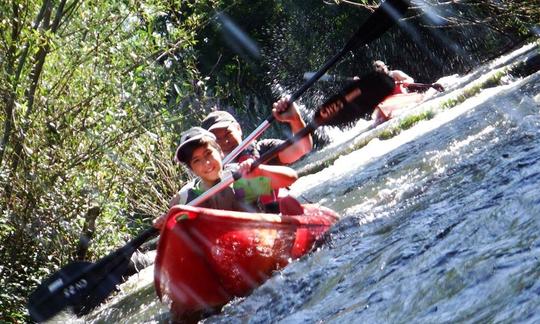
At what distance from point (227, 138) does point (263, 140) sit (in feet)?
1.07

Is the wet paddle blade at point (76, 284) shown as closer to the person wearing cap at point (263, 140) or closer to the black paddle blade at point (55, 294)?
the black paddle blade at point (55, 294)

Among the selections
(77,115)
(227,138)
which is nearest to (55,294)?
(77,115)

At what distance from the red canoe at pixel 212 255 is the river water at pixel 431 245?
13cm

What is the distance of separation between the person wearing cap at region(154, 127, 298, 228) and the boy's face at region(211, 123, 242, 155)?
2.85 feet

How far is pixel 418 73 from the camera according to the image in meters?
20.4

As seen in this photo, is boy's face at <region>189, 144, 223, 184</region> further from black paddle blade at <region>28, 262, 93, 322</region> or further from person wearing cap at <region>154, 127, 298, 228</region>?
black paddle blade at <region>28, 262, 93, 322</region>

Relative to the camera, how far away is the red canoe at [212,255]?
445 centimetres

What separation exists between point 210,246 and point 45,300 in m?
1.49

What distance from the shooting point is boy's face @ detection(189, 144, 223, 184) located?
194 inches

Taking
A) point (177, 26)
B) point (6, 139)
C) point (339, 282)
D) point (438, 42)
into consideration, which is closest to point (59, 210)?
point (6, 139)

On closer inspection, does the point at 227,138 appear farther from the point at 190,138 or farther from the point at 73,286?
the point at 73,286

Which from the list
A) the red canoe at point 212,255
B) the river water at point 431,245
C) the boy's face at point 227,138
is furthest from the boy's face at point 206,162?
the boy's face at point 227,138

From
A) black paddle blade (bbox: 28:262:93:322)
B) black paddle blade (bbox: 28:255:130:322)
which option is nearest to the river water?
black paddle blade (bbox: 28:255:130:322)

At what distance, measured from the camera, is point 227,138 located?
6109 millimetres
